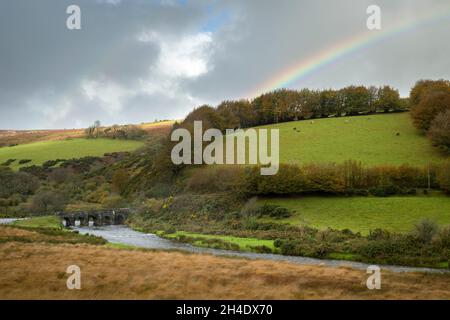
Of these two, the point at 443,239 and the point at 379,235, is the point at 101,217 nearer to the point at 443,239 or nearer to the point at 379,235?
the point at 379,235

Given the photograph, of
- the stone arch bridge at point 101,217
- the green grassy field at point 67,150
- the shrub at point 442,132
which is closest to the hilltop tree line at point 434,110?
the shrub at point 442,132

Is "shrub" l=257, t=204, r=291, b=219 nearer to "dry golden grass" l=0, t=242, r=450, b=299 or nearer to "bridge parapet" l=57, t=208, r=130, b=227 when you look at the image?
"dry golden grass" l=0, t=242, r=450, b=299

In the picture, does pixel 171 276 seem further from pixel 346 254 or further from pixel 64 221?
pixel 64 221

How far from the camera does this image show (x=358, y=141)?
312 ft

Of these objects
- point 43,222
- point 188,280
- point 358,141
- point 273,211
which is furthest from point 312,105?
point 188,280

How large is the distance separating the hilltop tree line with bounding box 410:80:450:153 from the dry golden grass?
5427cm

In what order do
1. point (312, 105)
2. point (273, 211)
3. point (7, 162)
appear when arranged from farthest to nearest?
point (7, 162), point (312, 105), point (273, 211)

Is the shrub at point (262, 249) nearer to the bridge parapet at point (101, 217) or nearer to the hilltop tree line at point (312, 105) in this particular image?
the bridge parapet at point (101, 217)

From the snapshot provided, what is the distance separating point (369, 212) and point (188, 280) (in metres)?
36.1

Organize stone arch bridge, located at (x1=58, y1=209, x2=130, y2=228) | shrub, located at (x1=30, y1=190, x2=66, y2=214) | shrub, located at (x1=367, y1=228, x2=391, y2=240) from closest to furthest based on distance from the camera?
shrub, located at (x1=367, y1=228, x2=391, y2=240) → stone arch bridge, located at (x1=58, y1=209, x2=130, y2=228) → shrub, located at (x1=30, y1=190, x2=66, y2=214)

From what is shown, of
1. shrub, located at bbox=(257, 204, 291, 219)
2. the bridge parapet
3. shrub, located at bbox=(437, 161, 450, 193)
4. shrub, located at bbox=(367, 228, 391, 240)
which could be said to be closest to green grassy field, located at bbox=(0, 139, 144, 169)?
the bridge parapet

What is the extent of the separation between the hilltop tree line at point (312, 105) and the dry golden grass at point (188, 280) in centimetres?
9169

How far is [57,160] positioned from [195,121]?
70.2 meters

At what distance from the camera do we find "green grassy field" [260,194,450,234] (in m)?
51.8
